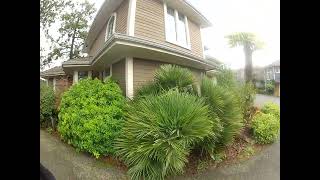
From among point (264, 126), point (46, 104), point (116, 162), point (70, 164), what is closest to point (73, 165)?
point (70, 164)

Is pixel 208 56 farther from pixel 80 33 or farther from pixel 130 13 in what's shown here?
pixel 80 33

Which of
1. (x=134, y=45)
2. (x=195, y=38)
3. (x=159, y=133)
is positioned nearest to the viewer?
(x=134, y=45)

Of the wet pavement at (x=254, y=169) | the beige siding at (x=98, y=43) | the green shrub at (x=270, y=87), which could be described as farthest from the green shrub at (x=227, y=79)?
the beige siding at (x=98, y=43)

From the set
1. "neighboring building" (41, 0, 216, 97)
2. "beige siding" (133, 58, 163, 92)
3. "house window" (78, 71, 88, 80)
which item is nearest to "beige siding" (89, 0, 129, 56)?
"neighboring building" (41, 0, 216, 97)

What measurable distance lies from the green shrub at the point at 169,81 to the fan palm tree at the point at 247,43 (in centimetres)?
38

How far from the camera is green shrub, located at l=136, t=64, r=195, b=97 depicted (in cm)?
173

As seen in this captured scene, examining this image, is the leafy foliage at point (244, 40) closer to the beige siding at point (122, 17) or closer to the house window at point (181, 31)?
the house window at point (181, 31)

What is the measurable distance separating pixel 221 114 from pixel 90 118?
2.80ft

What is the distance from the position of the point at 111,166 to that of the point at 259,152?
3.29 ft

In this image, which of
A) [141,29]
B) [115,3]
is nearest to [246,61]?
[141,29]

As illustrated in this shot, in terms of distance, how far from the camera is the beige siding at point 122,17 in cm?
167

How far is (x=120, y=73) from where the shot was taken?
1678 mm

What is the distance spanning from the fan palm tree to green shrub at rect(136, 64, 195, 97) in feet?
1.25

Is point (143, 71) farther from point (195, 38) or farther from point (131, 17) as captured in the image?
point (195, 38)
